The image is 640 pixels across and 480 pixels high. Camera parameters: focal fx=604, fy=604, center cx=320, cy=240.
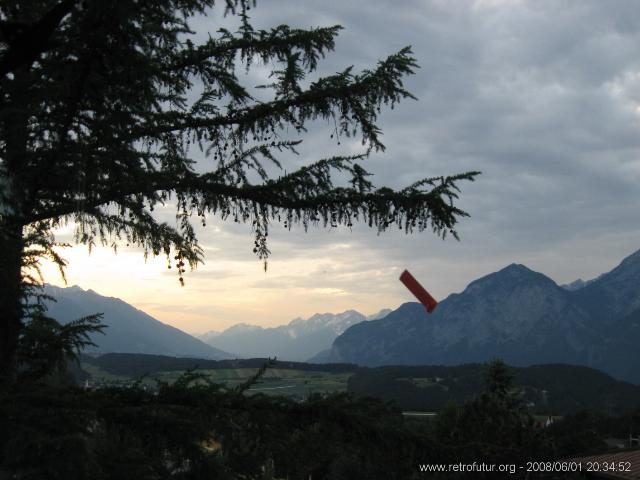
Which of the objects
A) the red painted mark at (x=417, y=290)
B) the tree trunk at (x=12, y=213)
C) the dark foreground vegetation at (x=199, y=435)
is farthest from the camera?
the tree trunk at (x=12, y=213)

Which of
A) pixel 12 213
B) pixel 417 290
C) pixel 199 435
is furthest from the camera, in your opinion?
pixel 12 213

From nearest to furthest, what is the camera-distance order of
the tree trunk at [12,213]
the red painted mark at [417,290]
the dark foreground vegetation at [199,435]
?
the dark foreground vegetation at [199,435], the red painted mark at [417,290], the tree trunk at [12,213]

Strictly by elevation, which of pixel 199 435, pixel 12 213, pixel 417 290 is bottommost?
pixel 199 435

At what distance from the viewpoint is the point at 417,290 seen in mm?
4891

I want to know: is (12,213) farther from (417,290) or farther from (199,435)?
(417,290)

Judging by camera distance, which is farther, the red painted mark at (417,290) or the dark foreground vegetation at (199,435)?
the red painted mark at (417,290)

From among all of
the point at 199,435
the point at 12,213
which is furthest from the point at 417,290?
the point at 12,213

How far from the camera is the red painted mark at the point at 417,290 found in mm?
4848

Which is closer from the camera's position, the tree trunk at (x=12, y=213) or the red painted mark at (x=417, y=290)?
the red painted mark at (x=417, y=290)

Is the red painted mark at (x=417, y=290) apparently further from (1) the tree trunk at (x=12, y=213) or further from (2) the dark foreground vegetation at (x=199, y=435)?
(1) the tree trunk at (x=12, y=213)

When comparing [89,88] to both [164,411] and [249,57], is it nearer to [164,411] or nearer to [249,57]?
[249,57]

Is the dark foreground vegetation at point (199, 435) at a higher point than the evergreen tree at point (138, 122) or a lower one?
lower

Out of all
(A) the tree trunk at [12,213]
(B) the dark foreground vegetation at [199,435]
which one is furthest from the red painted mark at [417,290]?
(A) the tree trunk at [12,213]

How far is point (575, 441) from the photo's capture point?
203 feet
